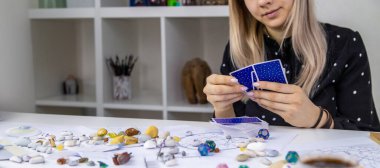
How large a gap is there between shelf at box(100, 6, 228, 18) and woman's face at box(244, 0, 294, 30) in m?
0.47

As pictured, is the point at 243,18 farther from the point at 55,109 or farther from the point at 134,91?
the point at 55,109

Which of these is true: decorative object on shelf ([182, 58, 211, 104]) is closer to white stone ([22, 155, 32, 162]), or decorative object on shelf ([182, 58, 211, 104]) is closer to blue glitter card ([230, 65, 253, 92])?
blue glitter card ([230, 65, 253, 92])

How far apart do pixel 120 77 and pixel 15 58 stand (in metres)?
0.45

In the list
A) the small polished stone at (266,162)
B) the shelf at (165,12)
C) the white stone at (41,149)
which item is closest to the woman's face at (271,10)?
the shelf at (165,12)

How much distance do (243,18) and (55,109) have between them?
1.15 metres

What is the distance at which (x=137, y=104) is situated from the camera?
6.77ft

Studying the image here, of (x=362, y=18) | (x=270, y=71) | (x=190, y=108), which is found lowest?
(x=190, y=108)

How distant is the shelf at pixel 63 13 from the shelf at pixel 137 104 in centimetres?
36

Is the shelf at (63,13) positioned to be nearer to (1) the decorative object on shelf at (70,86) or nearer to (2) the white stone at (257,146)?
(1) the decorative object on shelf at (70,86)

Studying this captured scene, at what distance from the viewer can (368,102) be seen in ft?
4.53

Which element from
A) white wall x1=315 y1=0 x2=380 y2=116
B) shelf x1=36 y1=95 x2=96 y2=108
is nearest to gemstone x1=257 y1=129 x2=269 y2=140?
white wall x1=315 y1=0 x2=380 y2=116

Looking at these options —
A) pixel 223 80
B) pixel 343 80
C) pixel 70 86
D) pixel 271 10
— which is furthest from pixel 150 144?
pixel 70 86

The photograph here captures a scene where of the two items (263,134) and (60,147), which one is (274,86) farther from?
(60,147)

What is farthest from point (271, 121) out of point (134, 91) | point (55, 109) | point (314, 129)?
point (55, 109)
